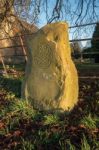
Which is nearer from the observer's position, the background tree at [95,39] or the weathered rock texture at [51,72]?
the weathered rock texture at [51,72]

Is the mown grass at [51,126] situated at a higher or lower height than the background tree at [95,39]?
lower

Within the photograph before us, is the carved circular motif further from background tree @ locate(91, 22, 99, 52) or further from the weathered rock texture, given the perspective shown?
background tree @ locate(91, 22, 99, 52)

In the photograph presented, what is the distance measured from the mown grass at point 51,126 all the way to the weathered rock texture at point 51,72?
0.23 meters

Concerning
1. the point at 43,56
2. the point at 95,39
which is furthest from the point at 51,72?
the point at 95,39

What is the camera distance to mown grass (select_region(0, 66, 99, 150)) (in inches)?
259

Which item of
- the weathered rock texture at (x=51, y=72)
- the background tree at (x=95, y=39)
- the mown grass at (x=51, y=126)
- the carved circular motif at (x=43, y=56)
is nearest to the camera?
the mown grass at (x=51, y=126)

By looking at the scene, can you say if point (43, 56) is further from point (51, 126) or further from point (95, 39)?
point (51, 126)

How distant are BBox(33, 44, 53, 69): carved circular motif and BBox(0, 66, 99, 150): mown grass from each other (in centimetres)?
90

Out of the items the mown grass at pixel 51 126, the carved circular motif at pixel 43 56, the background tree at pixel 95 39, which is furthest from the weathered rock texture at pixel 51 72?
the background tree at pixel 95 39

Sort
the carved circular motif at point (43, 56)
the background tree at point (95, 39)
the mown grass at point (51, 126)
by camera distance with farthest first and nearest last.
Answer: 1. the background tree at point (95, 39)
2. the carved circular motif at point (43, 56)
3. the mown grass at point (51, 126)

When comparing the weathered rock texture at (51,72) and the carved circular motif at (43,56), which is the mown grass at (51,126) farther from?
the carved circular motif at (43,56)

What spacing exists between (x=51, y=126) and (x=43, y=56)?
204cm

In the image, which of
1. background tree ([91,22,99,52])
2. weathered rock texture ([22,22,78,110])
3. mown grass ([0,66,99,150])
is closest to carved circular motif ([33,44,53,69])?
weathered rock texture ([22,22,78,110])

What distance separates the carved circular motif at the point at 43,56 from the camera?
8.76 metres
